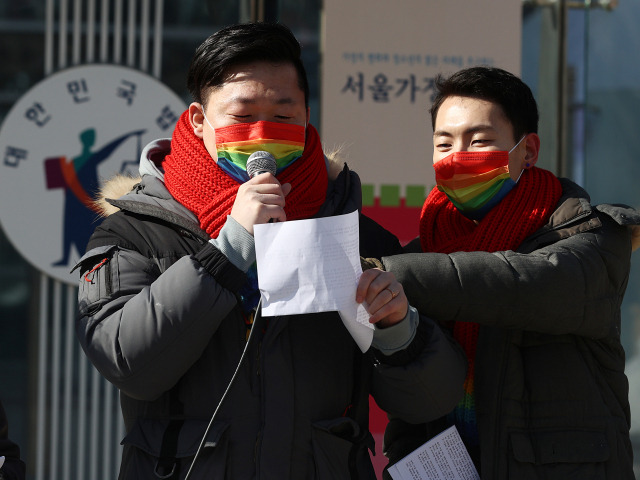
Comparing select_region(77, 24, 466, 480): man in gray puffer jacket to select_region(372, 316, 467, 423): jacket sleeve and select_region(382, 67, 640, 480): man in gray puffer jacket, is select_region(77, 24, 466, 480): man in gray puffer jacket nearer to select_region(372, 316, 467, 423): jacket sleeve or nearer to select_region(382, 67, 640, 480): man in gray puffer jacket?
select_region(372, 316, 467, 423): jacket sleeve

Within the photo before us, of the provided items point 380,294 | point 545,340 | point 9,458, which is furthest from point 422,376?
point 9,458

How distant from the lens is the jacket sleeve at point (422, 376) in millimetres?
1913

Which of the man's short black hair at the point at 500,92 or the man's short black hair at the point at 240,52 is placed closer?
the man's short black hair at the point at 240,52

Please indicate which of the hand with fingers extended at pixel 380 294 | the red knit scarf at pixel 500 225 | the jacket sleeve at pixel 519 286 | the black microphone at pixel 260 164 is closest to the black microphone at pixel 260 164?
the black microphone at pixel 260 164

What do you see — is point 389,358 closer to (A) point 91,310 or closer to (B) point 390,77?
(A) point 91,310

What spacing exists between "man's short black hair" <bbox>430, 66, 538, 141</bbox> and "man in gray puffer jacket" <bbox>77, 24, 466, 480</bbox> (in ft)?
1.69

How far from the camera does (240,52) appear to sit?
199cm

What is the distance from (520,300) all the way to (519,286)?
1.4 inches

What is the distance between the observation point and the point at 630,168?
4.91 meters

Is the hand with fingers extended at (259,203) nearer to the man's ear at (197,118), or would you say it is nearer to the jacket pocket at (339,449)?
the man's ear at (197,118)

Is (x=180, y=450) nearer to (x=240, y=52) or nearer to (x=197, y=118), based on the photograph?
(x=197, y=118)

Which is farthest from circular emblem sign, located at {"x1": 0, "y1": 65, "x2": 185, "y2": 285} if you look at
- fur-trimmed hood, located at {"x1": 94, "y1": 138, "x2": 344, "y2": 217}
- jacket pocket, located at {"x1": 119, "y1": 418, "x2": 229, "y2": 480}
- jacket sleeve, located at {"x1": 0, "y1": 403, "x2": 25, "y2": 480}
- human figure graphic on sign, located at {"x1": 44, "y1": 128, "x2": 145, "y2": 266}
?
jacket pocket, located at {"x1": 119, "y1": 418, "x2": 229, "y2": 480}

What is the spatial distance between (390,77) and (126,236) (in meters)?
2.78

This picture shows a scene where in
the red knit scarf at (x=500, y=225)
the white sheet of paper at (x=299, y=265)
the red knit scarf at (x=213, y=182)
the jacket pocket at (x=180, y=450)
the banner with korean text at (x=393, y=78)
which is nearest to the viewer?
the white sheet of paper at (x=299, y=265)
